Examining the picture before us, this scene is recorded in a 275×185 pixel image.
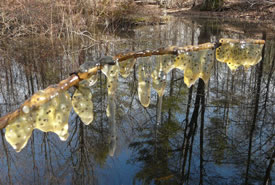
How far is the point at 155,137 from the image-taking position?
5066 mm

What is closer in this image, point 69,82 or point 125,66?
point 69,82

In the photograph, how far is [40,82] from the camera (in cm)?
727

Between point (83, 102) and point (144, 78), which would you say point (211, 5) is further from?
point (83, 102)

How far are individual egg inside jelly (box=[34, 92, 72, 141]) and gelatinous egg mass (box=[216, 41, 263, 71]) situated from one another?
83.3 inches

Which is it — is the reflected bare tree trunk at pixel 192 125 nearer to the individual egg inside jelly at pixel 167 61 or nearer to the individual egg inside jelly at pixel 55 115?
the individual egg inside jelly at pixel 167 61

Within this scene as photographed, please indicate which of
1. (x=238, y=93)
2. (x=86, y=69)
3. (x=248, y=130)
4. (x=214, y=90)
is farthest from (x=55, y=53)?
(x=86, y=69)

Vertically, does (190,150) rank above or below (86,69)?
below

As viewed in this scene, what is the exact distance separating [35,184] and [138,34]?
36.8 ft

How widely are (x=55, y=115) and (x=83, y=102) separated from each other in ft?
1.09

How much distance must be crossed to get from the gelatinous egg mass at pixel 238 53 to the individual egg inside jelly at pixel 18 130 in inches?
96.8

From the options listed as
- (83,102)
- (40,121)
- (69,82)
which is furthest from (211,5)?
(40,121)

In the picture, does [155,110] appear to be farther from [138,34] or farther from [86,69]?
[138,34]

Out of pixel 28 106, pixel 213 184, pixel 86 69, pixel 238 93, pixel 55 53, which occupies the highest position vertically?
pixel 86 69

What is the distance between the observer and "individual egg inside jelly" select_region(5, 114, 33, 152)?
1.89 m
